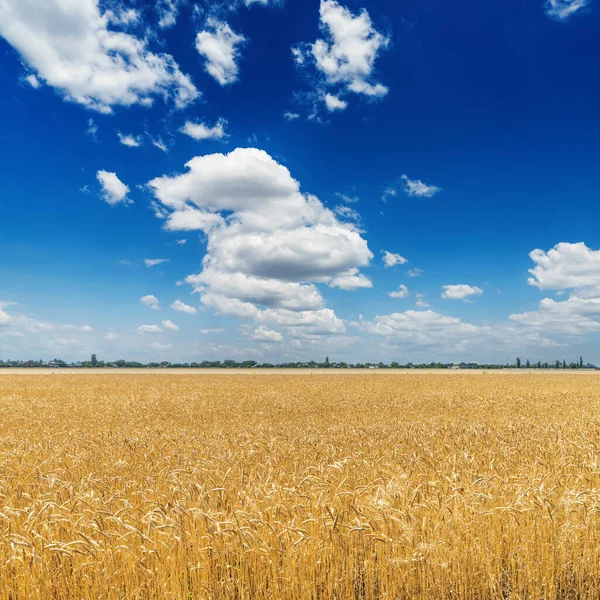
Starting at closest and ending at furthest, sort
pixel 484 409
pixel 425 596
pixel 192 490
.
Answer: pixel 425 596, pixel 192 490, pixel 484 409

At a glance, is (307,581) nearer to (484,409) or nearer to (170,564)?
(170,564)

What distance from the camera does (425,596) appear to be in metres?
4.39

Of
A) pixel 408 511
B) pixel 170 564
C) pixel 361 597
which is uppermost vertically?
pixel 408 511

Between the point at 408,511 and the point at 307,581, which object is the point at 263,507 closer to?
the point at 307,581

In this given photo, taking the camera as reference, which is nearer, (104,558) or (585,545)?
(104,558)

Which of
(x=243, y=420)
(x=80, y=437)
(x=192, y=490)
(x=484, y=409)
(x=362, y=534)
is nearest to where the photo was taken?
(x=362, y=534)

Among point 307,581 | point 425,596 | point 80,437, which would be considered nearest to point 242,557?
point 307,581

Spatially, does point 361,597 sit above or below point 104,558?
below

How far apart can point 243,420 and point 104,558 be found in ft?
37.7

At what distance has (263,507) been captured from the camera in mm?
5762

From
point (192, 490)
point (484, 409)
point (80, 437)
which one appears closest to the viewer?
point (192, 490)

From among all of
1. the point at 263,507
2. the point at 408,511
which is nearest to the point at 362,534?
the point at 408,511

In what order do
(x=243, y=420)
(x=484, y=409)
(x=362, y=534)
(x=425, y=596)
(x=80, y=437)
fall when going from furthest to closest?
(x=484, y=409) < (x=243, y=420) < (x=80, y=437) < (x=362, y=534) < (x=425, y=596)

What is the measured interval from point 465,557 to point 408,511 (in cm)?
74
